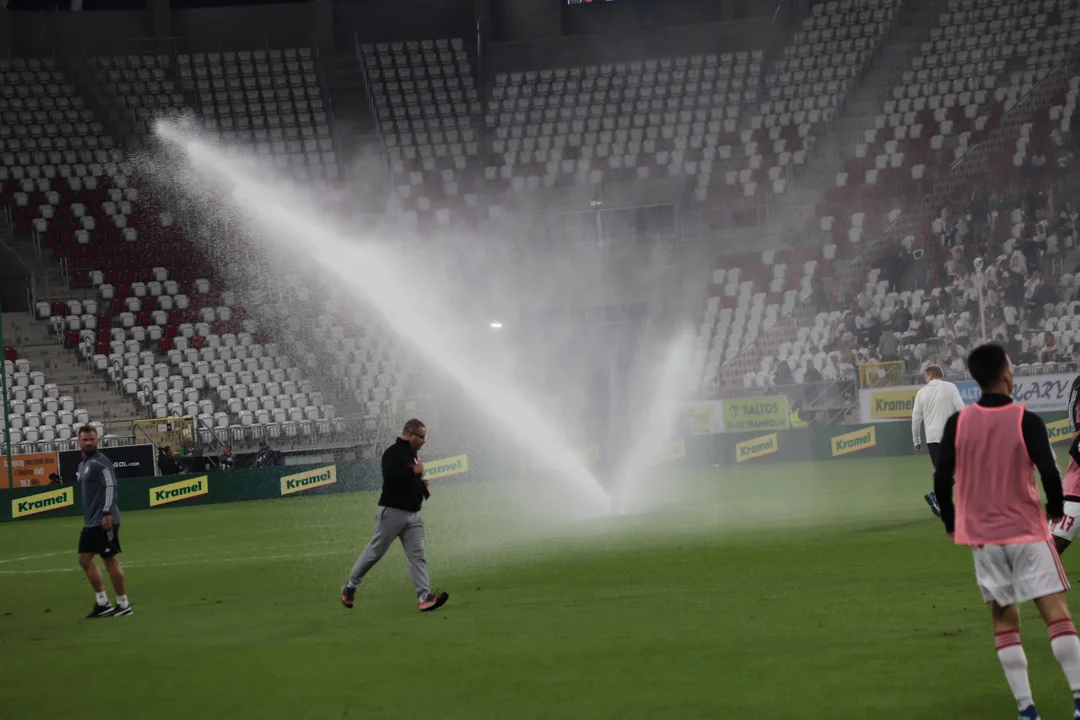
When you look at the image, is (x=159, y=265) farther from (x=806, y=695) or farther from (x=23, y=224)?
(x=806, y=695)

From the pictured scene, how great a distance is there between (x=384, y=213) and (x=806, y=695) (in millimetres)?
39972

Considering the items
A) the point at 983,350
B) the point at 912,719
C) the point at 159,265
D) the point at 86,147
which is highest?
the point at 86,147

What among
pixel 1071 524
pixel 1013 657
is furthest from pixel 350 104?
pixel 1013 657

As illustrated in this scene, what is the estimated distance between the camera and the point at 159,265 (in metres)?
44.9

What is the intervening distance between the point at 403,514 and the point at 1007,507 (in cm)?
726

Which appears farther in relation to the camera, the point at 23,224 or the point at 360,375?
the point at 23,224

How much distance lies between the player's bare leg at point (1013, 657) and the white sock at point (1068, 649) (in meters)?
0.19

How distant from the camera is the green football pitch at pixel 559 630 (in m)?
8.37

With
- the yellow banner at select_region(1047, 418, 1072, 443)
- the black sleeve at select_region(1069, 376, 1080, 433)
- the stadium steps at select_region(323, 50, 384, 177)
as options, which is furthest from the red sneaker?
the stadium steps at select_region(323, 50, 384, 177)

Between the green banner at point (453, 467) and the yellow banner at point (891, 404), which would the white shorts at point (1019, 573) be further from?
the yellow banner at point (891, 404)

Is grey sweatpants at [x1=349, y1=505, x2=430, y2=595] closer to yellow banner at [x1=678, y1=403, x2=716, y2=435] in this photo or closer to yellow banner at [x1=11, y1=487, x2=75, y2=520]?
yellow banner at [x1=11, y1=487, x2=75, y2=520]

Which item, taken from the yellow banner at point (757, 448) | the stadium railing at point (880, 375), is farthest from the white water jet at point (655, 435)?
the stadium railing at point (880, 375)

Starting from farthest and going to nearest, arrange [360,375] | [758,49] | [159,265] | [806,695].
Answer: [758,49]
[159,265]
[360,375]
[806,695]

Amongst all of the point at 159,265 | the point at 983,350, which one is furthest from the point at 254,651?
the point at 159,265
